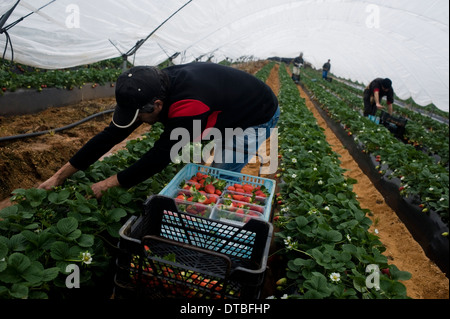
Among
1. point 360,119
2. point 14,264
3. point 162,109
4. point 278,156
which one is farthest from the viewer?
point 360,119

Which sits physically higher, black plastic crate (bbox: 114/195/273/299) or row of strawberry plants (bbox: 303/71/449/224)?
row of strawberry plants (bbox: 303/71/449/224)

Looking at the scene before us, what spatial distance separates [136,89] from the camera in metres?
1.76

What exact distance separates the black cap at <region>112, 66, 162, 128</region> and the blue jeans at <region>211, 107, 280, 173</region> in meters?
1.10

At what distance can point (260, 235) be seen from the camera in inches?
68.2

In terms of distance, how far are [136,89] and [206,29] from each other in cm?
699

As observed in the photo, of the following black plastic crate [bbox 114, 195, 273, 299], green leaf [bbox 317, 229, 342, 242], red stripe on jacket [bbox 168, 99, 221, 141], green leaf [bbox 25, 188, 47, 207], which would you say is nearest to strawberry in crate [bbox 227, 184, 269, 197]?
A: green leaf [bbox 317, 229, 342, 242]

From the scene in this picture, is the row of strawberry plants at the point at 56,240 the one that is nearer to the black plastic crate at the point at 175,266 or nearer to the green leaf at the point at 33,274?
the green leaf at the point at 33,274

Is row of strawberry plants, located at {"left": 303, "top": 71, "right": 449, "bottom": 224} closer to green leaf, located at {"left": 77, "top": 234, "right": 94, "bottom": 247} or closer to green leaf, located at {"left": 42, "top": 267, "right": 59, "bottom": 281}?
green leaf, located at {"left": 77, "top": 234, "right": 94, "bottom": 247}

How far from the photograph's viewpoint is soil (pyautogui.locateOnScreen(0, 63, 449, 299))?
10.6ft

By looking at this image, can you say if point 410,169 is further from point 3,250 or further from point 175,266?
point 3,250

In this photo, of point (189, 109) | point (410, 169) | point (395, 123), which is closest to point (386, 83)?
point (395, 123)
